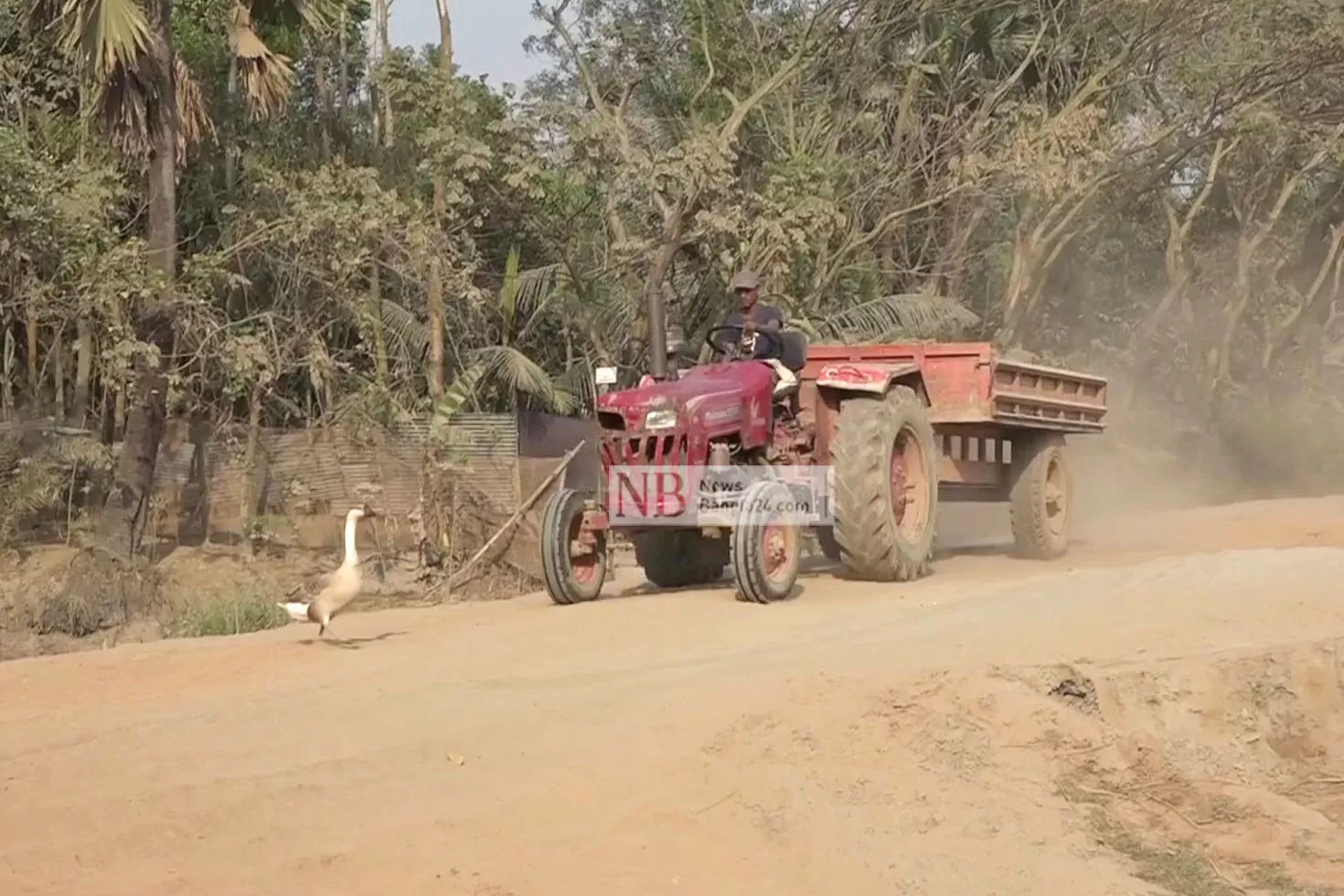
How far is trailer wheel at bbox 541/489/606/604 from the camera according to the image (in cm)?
1127

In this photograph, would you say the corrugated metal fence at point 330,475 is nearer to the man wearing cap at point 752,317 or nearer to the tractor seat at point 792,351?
the man wearing cap at point 752,317

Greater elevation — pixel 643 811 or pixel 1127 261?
pixel 1127 261

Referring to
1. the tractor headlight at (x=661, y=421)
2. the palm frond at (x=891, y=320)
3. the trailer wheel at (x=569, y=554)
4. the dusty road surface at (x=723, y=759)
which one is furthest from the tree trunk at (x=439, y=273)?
the dusty road surface at (x=723, y=759)

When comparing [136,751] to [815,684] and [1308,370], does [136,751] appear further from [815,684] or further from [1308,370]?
[1308,370]

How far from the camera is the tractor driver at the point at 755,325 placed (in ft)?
38.0

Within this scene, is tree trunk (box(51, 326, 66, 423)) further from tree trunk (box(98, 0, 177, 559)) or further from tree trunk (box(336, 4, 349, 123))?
tree trunk (box(336, 4, 349, 123))

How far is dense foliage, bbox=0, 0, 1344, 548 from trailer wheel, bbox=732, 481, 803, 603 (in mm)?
6815

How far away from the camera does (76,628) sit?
13852mm

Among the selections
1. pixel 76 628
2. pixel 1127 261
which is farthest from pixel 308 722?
pixel 1127 261

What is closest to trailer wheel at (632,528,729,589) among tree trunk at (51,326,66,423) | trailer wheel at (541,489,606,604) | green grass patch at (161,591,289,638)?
trailer wheel at (541,489,606,604)

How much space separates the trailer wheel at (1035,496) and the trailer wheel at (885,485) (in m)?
2.42

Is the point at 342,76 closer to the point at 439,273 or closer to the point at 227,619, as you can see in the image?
the point at 439,273

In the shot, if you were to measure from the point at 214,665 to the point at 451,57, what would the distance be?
1177cm

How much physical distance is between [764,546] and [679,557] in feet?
7.29
